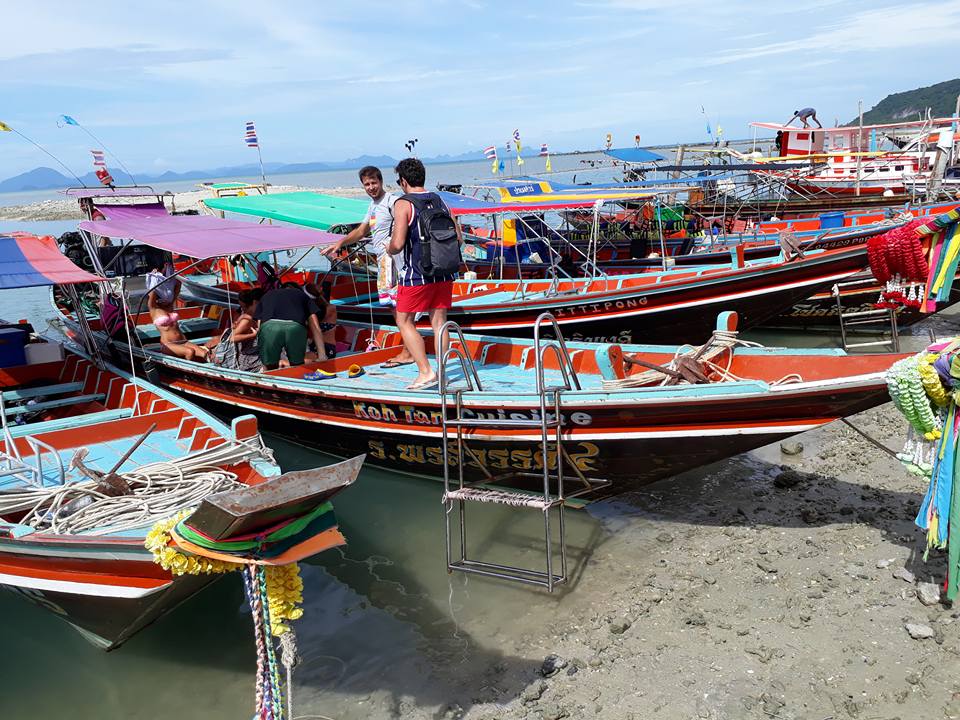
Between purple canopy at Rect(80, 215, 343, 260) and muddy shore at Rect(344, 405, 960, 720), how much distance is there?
12.1 ft

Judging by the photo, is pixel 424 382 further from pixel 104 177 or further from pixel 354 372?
pixel 104 177

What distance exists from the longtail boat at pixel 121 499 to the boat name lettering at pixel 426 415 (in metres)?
1.26

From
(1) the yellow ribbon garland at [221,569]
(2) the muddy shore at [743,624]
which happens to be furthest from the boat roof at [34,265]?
(2) the muddy shore at [743,624]

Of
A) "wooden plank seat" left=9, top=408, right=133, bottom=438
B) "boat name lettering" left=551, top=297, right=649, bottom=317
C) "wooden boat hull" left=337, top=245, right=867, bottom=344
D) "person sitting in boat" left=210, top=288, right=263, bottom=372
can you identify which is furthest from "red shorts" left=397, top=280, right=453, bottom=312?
"boat name lettering" left=551, top=297, right=649, bottom=317

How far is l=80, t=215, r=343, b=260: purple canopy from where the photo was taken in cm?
693

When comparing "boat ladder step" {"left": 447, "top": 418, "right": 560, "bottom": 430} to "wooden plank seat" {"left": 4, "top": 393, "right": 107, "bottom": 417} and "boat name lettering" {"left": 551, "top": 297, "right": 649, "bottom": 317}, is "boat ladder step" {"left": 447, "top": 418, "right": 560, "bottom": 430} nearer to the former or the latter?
"wooden plank seat" {"left": 4, "top": 393, "right": 107, "bottom": 417}

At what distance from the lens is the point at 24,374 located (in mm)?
8125

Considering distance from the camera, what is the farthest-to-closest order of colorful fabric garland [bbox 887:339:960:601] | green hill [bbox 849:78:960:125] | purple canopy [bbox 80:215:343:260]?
green hill [bbox 849:78:960:125] → purple canopy [bbox 80:215:343:260] → colorful fabric garland [bbox 887:339:960:601]

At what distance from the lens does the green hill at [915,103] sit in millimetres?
97812

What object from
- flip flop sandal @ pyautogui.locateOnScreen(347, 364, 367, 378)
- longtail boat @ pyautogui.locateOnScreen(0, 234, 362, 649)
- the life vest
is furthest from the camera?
the life vest

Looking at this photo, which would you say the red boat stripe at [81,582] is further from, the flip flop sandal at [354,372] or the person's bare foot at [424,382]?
the flip flop sandal at [354,372]

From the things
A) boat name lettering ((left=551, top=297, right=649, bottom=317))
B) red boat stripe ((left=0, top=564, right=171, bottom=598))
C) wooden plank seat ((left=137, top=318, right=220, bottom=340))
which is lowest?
red boat stripe ((left=0, top=564, right=171, bottom=598))

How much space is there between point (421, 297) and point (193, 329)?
16.9 feet

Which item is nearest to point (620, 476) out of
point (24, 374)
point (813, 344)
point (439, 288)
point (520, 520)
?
point (520, 520)
